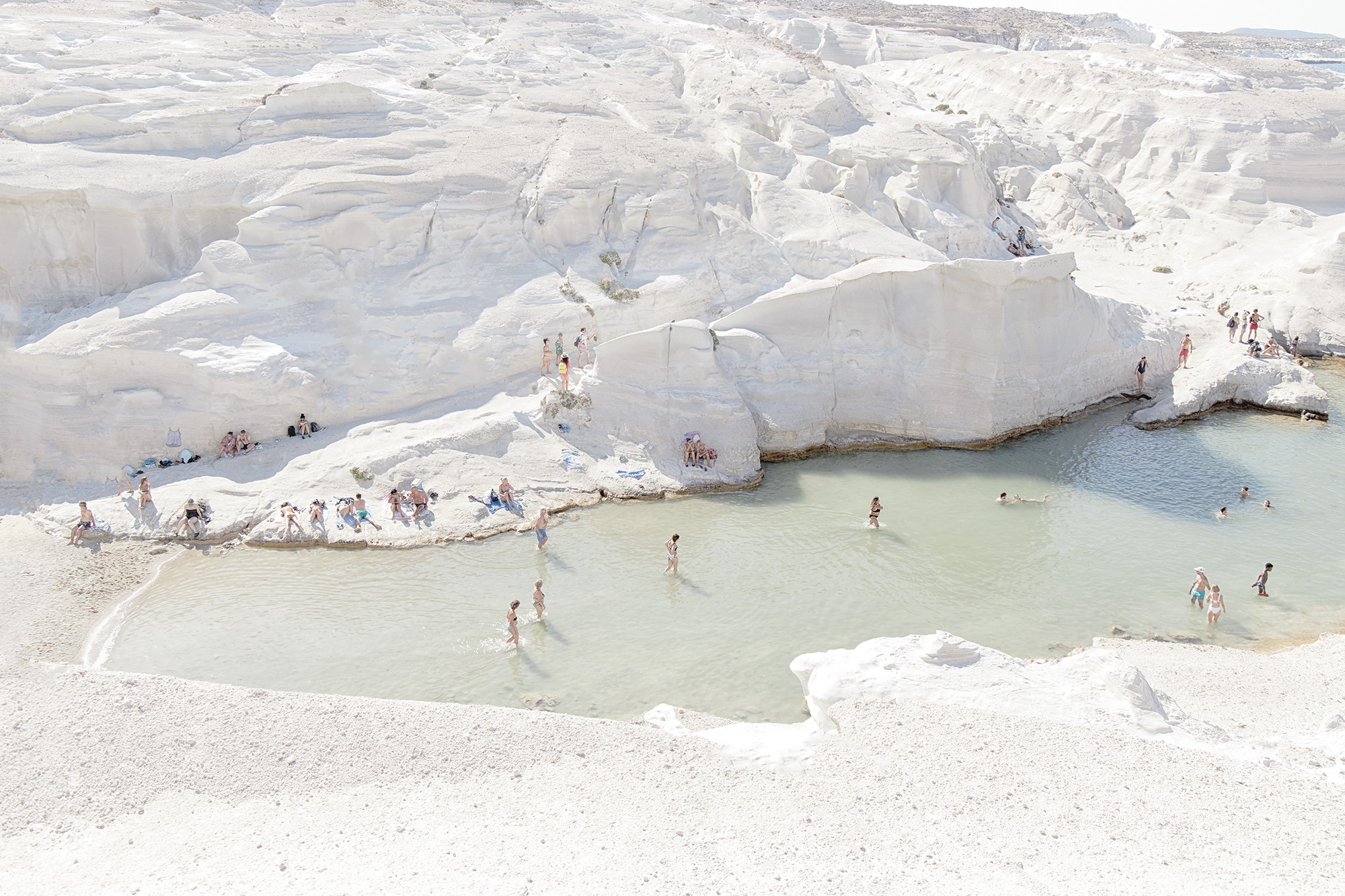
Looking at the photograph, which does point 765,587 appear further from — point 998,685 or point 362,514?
point 362,514

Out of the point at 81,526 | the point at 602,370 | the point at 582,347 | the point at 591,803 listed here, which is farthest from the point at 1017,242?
the point at 81,526

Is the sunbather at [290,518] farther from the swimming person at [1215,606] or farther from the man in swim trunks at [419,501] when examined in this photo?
the swimming person at [1215,606]

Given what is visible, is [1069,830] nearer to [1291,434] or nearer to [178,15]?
[1291,434]

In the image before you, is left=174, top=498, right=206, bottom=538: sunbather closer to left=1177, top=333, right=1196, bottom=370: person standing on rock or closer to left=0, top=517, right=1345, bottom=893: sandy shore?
left=0, top=517, right=1345, bottom=893: sandy shore

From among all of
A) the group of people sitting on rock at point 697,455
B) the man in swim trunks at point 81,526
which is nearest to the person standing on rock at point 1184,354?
the group of people sitting on rock at point 697,455

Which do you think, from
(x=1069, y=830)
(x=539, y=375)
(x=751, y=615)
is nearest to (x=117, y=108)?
(x=539, y=375)

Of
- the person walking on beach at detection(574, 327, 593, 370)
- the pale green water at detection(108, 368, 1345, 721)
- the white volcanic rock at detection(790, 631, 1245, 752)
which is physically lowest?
the pale green water at detection(108, 368, 1345, 721)

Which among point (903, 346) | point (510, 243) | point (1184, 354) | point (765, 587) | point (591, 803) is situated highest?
point (510, 243)

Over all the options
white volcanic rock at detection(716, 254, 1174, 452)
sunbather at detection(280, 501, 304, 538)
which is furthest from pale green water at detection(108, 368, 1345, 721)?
white volcanic rock at detection(716, 254, 1174, 452)
